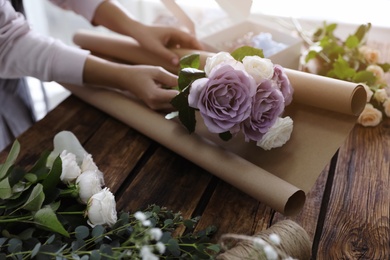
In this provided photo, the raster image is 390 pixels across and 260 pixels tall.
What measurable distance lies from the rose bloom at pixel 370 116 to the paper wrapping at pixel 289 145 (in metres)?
0.14

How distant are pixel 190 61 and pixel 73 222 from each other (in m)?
0.37

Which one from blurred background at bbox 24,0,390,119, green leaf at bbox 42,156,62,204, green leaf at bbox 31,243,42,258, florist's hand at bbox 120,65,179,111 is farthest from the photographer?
blurred background at bbox 24,0,390,119

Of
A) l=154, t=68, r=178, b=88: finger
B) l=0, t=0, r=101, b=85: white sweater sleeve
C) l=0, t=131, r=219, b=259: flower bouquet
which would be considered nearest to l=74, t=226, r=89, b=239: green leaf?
l=0, t=131, r=219, b=259: flower bouquet

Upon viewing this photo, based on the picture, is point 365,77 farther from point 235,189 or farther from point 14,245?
point 14,245

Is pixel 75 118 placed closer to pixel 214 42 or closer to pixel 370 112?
pixel 214 42

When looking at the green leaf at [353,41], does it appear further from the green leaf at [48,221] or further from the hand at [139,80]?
the green leaf at [48,221]

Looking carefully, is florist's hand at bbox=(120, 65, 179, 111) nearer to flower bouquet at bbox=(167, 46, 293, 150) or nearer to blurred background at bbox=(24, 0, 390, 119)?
flower bouquet at bbox=(167, 46, 293, 150)

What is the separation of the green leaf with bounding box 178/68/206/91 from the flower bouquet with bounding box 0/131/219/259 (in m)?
0.22

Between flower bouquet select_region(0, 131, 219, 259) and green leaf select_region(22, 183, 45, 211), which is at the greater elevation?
green leaf select_region(22, 183, 45, 211)

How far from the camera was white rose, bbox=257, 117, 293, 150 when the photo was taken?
922 millimetres

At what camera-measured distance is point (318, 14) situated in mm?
1796

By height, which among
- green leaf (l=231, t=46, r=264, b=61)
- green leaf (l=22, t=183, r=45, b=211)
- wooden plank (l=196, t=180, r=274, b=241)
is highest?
green leaf (l=231, t=46, r=264, b=61)

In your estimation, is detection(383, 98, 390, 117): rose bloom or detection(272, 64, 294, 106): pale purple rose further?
detection(383, 98, 390, 117): rose bloom

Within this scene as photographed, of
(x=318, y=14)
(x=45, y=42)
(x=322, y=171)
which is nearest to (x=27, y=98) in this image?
A: (x=45, y=42)
